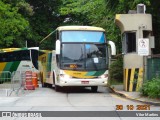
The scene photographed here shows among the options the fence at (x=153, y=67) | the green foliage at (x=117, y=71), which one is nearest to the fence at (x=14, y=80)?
the green foliage at (x=117, y=71)

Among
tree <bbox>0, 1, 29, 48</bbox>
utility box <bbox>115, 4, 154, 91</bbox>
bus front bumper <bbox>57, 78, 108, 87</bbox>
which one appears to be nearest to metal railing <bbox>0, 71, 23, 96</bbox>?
bus front bumper <bbox>57, 78, 108, 87</bbox>

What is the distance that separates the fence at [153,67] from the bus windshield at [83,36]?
3655 mm

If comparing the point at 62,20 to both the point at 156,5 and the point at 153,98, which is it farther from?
the point at 153,98

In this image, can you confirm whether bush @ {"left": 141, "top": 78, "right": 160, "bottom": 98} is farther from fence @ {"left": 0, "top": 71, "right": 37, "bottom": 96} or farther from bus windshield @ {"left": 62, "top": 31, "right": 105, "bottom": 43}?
fence @ {"left": 0, "top": 71, "right": 37, "bottom": 96}

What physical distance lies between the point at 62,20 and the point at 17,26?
16.0 m

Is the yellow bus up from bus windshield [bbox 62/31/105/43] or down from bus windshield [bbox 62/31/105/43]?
down

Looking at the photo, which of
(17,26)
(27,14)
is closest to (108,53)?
(17,26)

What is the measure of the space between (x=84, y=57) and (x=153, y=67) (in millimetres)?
4057

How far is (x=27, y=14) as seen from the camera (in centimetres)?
5450

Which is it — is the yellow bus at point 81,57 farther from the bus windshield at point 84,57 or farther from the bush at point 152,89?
the bush at point 152,89

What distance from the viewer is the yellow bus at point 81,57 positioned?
78.8ft

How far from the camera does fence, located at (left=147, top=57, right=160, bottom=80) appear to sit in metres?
21.9

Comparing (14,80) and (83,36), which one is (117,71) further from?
(83,36)

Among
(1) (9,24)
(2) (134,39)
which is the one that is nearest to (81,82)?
(2) (134,39)
